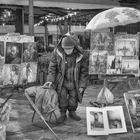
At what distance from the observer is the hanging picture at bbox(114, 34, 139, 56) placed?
249 inches

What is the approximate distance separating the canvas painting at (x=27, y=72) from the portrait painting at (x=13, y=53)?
227mm

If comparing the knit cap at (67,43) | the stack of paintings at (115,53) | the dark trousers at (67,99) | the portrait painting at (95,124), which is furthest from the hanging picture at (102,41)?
the portrait painting at (95,124)

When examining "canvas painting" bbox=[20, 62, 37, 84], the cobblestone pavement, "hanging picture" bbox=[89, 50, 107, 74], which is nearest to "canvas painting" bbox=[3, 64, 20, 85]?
"canvas painting" bbox=[20, 62, 37, 84]

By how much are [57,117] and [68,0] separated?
26.0ft

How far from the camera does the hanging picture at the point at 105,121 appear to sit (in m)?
4.75

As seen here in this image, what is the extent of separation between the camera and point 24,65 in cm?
662

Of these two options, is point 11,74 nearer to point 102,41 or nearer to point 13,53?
point 13,53

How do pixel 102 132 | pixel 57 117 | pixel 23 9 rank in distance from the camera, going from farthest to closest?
pixel 23 9 → pixel 57 117 → pixel 102 132

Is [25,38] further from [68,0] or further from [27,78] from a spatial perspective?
[68,0]

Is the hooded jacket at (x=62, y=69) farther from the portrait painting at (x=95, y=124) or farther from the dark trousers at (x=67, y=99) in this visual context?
the portrait painting at (x=95, y=124)

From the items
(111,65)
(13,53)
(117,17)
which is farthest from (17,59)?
(117,17)

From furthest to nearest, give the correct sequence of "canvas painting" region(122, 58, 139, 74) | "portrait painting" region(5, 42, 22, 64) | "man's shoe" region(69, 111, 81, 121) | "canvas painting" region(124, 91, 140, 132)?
"canvas painting" region(122, 58, 139, 74), "portrait painting" region(5, 42, 22, 64), "man's shoe" region(69, 111, 81, 121), "canvas painting" region(124, 91, 140, 132)

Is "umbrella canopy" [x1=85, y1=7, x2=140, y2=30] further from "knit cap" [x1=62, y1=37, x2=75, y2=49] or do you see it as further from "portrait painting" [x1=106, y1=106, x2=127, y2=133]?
"portrait painting" [x1=106, y1=106, x2=127, y2=133]

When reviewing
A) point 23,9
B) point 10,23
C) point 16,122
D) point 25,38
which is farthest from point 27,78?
point 10,23
